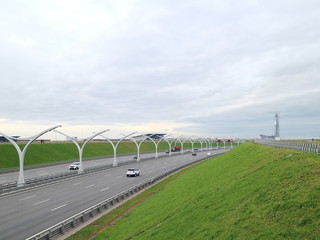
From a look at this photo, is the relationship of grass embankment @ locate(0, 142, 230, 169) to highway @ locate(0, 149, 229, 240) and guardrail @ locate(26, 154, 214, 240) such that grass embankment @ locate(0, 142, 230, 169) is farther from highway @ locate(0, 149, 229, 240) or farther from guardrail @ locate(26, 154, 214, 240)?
guardrail @ locate(26, 154, 214, 240)

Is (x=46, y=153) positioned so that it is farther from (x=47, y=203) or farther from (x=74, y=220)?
(x=74, y=220)

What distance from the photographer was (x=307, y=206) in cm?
1029

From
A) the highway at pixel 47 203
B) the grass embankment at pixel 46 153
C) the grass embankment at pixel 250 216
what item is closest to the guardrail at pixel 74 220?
the grass embankment at pixel 250 216

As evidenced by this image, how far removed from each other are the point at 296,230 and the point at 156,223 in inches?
407

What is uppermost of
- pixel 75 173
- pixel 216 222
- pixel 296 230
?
pixel 296 230

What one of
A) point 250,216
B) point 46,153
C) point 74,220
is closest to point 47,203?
point 74,220

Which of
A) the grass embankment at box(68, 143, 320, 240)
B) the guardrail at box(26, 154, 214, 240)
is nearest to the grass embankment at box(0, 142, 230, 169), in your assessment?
the guardrail at box(26, 154, 214, 240)

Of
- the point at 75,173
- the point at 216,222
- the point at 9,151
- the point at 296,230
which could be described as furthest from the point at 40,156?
the point at 296,230

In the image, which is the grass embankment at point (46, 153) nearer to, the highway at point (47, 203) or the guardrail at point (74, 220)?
the highway at point (47, 203)

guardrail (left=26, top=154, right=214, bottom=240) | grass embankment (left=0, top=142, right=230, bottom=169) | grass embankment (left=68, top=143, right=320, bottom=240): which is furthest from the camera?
grass embankment (left=0, top=142, right=230, bottom=169)

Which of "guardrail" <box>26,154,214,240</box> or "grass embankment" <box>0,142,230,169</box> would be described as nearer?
"guardrail" <box>26,154,214,240</box>

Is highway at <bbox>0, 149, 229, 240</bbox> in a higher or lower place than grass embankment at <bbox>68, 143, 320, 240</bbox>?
lower

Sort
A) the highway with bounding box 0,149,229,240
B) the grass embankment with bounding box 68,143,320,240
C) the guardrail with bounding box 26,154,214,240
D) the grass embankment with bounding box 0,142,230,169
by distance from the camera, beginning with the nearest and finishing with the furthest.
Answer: the grass embankment with bounding box 68,143,320,240
the guardrail with bounding box 26,154,214,240
the highway with bounding box 0,149,229,240
the grass embankment with bounding box 0,142,230,169

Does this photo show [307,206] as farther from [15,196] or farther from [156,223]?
[15,196]
